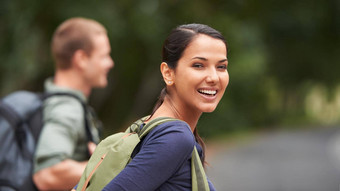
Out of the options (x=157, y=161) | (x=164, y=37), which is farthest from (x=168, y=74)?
(x=164, y=37)

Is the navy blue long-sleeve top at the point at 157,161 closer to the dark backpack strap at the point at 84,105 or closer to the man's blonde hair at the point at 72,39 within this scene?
the dark backpack strap at the point at 84,105

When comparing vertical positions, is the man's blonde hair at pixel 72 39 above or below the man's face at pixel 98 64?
above

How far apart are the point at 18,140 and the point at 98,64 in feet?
2.47

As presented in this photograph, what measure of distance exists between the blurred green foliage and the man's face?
614 millimetres

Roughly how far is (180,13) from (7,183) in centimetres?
1225

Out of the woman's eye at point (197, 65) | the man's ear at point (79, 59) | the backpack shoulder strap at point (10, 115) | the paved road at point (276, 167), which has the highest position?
the woman's eye at point (197, 65)

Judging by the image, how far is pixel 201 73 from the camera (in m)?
2.06

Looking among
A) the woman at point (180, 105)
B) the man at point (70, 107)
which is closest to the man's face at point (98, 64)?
the man at point (70, 107)

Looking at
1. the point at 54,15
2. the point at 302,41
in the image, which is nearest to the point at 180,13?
the point at 54,15

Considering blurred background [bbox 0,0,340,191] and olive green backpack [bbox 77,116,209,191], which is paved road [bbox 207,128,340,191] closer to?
blurred background [bbox 0,0,340,191]

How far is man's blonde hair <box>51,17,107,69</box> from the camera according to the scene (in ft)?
12.4

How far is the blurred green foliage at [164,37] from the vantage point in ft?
39.0

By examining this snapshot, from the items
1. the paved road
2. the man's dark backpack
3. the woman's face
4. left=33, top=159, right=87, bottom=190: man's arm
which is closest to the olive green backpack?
the woman's face

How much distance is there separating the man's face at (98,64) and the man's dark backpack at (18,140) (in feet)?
1.53
